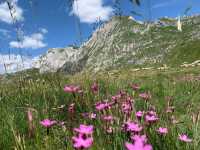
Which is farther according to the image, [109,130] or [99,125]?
[99,125]

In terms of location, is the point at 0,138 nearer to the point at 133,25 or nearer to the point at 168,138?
the point at 168,138

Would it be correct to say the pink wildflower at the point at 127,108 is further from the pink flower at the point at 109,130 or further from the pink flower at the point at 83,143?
the pink flower at the point at 83,143

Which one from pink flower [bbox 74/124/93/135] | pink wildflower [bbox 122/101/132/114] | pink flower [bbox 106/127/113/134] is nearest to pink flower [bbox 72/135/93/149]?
pink flower [bbox 74/124/93/135]

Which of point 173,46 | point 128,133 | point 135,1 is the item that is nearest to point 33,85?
point 135,1

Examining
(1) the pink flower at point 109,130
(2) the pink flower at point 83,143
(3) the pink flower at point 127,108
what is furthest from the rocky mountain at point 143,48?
(2) the pink flower at point 83,143

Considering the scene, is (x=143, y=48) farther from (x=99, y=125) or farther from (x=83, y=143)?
(x=83, y=143)

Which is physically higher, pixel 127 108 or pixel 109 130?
pixel 127 108

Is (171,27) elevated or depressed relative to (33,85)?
elevated

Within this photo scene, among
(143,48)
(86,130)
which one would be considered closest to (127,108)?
(86,130)

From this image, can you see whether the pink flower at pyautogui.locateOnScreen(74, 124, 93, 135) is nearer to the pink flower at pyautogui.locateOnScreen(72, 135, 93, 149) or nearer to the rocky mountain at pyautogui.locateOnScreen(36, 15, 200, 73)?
the pink flower at pyautogui.locateOnScreen(72, 135, 93, 149)

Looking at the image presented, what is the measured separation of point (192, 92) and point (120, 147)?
20.4 feet

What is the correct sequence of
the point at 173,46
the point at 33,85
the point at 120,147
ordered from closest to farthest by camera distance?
the point at 120,147
the point at 33,85
the point at 173,46

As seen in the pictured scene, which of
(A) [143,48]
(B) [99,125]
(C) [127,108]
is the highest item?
(A) [143,48]

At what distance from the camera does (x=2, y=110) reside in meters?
5.04
